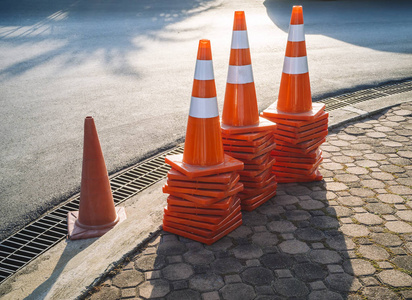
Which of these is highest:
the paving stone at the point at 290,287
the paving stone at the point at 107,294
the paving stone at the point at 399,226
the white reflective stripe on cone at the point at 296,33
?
the white reflective stripe on cone at the point at 296,33

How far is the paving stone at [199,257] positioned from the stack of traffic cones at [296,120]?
1331 mm

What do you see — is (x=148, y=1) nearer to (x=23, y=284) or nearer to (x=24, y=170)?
(x=24, y=170)

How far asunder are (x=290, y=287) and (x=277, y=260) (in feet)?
0.99

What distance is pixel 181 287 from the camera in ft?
9.66

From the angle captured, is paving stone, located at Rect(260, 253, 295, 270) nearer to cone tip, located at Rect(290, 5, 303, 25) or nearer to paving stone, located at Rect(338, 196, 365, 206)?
paving stone, located at Rect(338, 196, 365, 206)

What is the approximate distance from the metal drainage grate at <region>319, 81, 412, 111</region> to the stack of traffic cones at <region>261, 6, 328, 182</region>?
2189 millimetres

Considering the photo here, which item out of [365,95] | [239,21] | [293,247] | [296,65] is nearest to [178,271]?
[293,247]

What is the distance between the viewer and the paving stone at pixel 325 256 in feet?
10.3

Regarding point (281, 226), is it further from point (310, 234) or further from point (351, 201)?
point (351, 201)

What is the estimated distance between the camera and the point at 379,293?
9.28ft

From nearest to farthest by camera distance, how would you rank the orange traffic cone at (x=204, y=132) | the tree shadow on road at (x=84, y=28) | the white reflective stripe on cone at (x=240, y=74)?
the orange traffic cone at (x=204, y=132) < the white reflective stripe on cone at (x=240, y=74) < the tree shadow on road at (x=84, y=28)

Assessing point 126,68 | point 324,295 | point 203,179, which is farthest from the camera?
point 126,68

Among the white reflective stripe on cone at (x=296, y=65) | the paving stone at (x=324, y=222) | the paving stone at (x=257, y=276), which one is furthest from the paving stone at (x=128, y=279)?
the white reflective stripe on cone at (x=296, y=65)

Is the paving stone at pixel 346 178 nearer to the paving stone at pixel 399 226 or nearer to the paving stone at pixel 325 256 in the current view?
the paving stone at pixel 399 226
